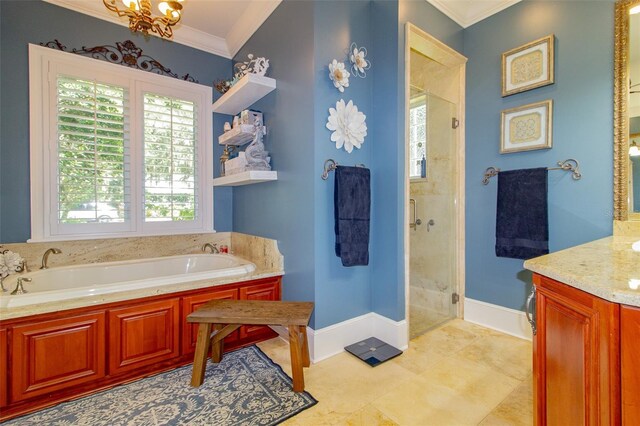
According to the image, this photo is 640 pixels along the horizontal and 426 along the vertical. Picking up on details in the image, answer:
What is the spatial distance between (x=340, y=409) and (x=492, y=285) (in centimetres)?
182

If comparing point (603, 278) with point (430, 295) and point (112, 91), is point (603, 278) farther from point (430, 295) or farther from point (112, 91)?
point (112, 91)

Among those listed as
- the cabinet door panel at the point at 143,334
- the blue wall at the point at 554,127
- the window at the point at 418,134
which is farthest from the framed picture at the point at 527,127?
the cabinet door panel at the point at 143,334

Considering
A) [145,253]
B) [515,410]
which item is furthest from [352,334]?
[145,253]

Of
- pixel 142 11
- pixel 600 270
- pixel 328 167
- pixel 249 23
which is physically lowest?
pixel 600 270

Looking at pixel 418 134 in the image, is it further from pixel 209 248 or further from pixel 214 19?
pixel 209 248

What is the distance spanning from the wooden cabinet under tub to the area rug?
0.08m

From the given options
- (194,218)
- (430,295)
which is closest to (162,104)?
(194,218)

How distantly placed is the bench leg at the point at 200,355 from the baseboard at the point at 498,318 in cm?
235

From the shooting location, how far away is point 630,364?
2.56 ft

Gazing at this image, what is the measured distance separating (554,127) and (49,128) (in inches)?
161

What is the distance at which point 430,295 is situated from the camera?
2.94 metres

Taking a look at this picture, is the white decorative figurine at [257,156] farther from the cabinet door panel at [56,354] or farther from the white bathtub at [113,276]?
the cabinet door panel at [56,354]

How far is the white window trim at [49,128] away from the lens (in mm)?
2346

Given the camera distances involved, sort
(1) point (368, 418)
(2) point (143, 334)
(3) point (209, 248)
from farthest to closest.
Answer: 1. (3) point (209, 248)
2. (2) point (143, 334)
3. (1) point (368, 418)
